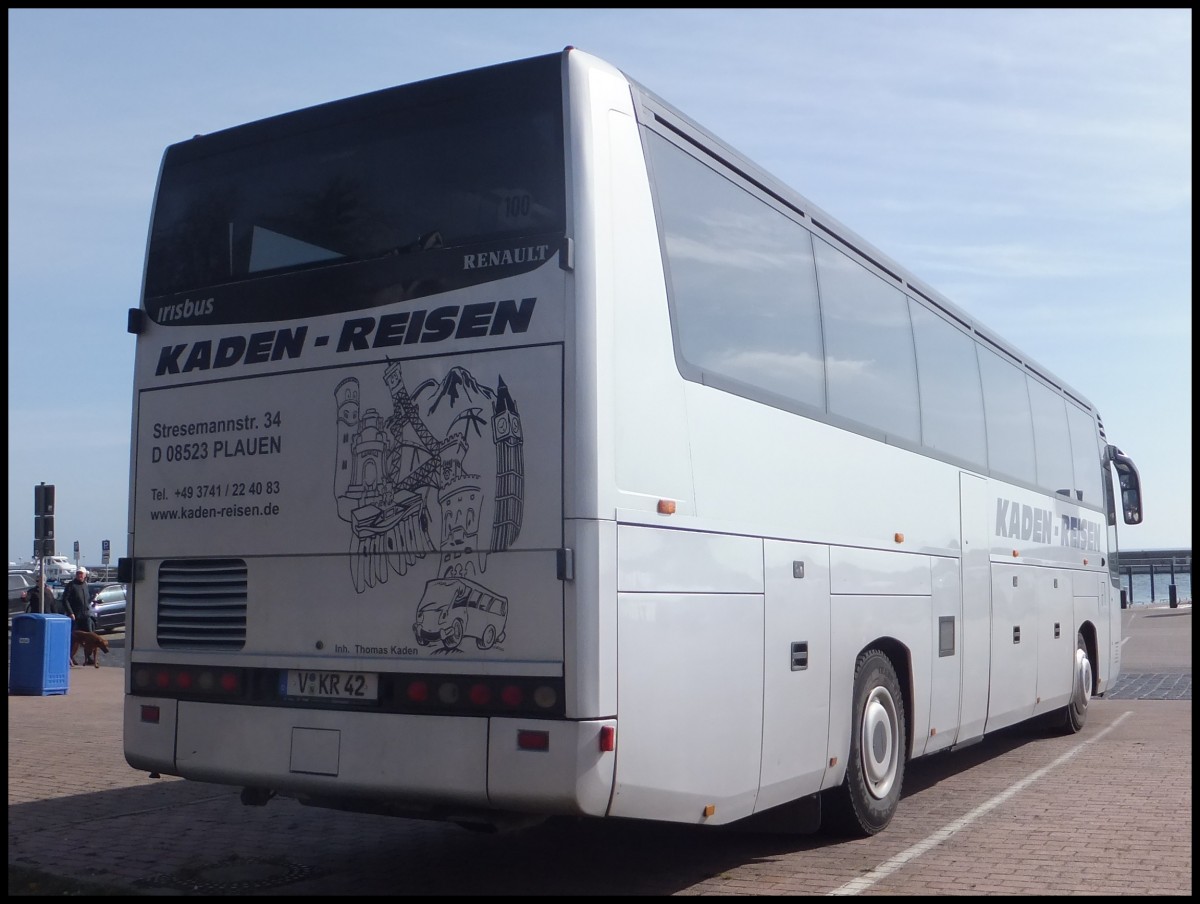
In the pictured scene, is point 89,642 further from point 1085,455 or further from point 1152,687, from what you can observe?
point 1152,687

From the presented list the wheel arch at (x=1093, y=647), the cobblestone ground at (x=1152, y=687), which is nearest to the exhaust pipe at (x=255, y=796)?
the wheel arch at (x=1093, y=647)

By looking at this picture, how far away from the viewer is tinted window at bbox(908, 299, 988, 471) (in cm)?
983

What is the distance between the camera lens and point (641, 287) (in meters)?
6.12

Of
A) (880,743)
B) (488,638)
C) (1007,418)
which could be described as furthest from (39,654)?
Result: (488,638)

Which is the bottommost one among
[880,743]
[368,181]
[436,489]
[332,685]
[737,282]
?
[880,743]

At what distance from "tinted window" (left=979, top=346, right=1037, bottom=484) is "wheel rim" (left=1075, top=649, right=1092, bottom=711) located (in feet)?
8.32

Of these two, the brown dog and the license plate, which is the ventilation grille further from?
the brown dog

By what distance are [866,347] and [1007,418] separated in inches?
150

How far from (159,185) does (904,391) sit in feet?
16.6

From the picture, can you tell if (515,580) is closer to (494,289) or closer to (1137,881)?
(494,289)

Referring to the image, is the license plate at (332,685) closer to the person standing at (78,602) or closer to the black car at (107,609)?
the person standing at (78,602)

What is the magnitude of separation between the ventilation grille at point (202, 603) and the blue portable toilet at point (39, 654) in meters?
13.1

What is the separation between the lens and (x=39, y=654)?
61.8 feet

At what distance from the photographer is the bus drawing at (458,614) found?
5.76 m
